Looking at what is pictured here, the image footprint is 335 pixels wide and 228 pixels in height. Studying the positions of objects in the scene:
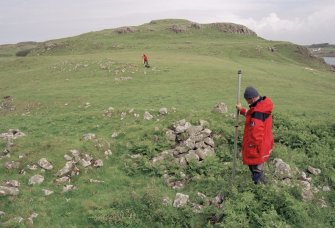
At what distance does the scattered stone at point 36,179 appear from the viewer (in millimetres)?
13156

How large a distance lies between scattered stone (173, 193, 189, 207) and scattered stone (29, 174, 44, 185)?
→ 508cm

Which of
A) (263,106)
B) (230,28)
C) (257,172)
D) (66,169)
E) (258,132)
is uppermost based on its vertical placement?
(230,28)

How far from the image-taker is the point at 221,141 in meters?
16.0

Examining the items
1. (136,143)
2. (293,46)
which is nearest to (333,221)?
(136,143)

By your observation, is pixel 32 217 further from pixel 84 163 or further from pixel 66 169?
pixel 84 163

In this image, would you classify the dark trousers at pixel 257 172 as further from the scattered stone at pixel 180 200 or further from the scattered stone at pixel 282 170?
the scattered stone at pixel 180 200

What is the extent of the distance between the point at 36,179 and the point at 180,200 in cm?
543

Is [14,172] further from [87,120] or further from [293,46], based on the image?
[293,46]

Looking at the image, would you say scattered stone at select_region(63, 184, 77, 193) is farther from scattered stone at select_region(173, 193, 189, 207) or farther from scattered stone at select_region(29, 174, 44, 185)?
scattered stone at select_region(173, 193, 189, 207)

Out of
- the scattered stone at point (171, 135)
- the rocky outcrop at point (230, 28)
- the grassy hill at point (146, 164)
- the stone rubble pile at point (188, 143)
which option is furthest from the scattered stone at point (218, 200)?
the rocky outcrop at point (230, 28)

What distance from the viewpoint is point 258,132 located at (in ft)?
35.9

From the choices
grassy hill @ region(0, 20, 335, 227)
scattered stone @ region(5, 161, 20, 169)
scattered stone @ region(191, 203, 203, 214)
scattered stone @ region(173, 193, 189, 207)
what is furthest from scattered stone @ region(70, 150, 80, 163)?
scattered stone @ region(191, 203, 203, 214)

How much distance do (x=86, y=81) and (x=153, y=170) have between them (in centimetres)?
2877

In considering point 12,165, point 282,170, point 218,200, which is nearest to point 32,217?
point 12,165
